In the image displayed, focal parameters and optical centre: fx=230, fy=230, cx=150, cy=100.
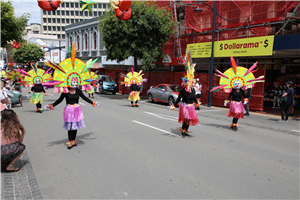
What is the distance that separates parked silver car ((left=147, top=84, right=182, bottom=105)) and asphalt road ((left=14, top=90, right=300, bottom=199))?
666cm

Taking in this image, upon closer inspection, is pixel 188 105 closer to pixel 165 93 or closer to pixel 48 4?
pixel 48 4

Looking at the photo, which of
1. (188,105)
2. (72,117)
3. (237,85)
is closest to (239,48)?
(237,85)

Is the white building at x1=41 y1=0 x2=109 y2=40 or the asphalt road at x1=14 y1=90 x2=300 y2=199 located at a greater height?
the white building at x1=41 y1=0 x2=109 y2=40

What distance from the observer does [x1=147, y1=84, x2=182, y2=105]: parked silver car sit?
50.7 ft

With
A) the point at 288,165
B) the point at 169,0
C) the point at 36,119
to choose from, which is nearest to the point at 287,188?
the point at 288,165

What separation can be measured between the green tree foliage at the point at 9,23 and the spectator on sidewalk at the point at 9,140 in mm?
11748

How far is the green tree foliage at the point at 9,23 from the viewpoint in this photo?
13773mm

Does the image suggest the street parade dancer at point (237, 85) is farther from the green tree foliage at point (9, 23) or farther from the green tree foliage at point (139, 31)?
the green tree foliage at point (9, 23)

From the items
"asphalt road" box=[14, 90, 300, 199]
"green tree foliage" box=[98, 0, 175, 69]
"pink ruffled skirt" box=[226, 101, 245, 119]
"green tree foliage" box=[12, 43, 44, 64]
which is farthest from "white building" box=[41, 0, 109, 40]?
"asphalt road" box=[14, 90, 300, 199]

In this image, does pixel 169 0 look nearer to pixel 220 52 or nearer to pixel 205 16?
pixel 205 16

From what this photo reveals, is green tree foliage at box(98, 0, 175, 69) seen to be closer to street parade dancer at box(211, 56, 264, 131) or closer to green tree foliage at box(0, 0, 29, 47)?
green tree foliage at box(0, 0, 29, 47)

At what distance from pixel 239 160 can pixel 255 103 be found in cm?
965

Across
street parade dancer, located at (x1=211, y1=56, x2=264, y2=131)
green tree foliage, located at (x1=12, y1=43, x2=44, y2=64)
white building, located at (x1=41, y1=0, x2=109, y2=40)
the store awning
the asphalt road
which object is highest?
white building, located at (x1=41, y1=0, x2=109, y2=40)

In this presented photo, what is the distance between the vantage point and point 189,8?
62.0 ft
